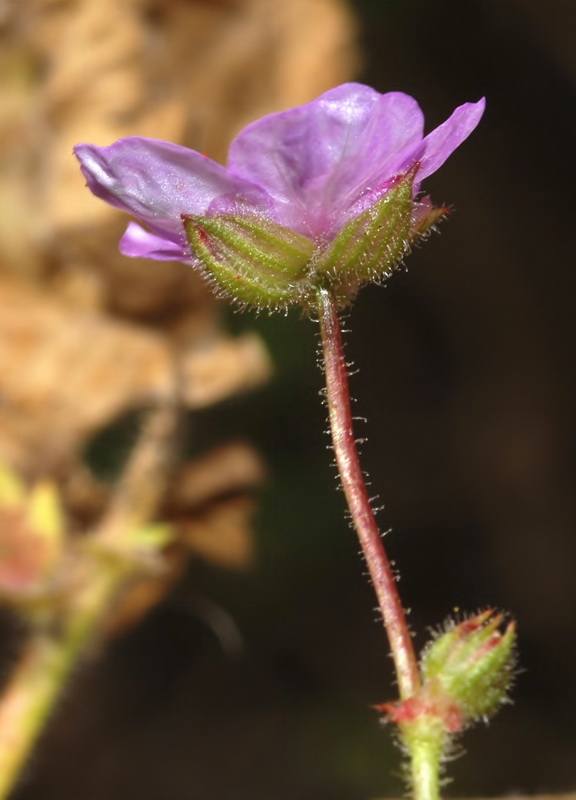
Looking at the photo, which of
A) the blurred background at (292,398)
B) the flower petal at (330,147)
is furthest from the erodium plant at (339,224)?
the blurred background at (292,398)

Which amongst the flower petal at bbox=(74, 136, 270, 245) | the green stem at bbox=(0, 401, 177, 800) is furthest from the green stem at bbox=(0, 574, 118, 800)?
the flower petal at bbox=(74, 136, 270, 245)

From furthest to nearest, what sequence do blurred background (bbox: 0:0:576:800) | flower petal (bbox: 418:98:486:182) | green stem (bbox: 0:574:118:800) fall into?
blurred background (bbox: 0:0:576:800), green stem (bbox: 0:574:118:800), flower petal (bbox: 418:98:486:182)

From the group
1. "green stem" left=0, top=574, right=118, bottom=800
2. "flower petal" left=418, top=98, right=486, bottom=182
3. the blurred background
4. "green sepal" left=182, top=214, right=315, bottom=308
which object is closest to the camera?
"flower petal" left=418, top=98, right=486, bottom=182

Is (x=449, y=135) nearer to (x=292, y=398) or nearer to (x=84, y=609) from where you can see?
(x=84, y=609)

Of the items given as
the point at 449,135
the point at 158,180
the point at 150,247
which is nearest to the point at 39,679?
the point at 150,247

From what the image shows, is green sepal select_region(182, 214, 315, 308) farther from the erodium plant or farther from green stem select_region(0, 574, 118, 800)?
green stem select_region(0, 574, 118, 800)

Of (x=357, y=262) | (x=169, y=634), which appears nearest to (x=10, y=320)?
(x=357, y=262)
